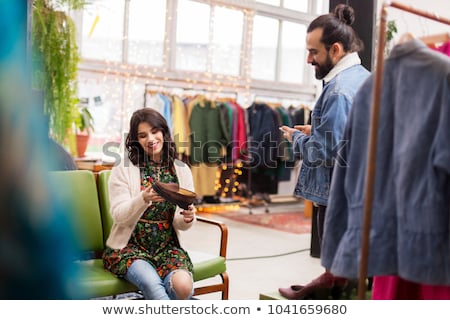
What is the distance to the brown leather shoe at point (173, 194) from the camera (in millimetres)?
2521

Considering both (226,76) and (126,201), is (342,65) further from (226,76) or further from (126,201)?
(226,76)

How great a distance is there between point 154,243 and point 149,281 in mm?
253

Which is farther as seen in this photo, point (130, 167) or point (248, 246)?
point (248, 246)

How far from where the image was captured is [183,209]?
2.74 m

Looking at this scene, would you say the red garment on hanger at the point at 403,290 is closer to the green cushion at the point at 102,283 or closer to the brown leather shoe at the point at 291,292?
the brown leather shoe at the point at 291,292

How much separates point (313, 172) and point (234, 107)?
502 cm

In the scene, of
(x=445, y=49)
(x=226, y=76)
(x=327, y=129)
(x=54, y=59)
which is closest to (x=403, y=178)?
(x=327, y=129)

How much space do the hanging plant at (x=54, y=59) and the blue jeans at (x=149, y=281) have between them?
1624 millimetres

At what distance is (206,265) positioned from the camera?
3.00 metres

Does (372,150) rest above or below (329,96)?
below

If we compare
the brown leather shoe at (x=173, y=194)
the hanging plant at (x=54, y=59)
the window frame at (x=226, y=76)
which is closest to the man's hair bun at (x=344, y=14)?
the brown leather shoe at (x=173, y=194)

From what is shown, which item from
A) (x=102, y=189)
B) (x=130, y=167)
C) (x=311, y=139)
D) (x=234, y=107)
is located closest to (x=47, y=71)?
(x=102, y=189)
